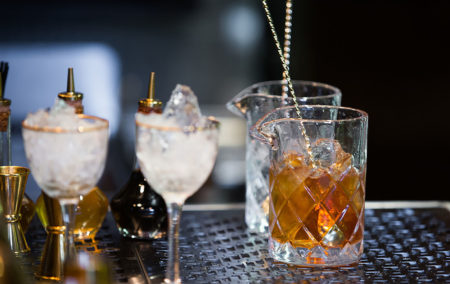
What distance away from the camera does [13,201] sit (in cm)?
116

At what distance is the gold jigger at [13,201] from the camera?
1.14 m

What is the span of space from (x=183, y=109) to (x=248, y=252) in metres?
0.32

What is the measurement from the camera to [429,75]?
2846mm

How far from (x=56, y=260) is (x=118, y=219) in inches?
7.5

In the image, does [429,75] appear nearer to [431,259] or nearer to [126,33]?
[126,33]

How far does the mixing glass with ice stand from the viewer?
3.11 feet

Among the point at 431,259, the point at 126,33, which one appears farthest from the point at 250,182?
the point at 126,33

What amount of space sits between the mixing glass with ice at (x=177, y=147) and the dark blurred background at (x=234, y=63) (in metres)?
1.81

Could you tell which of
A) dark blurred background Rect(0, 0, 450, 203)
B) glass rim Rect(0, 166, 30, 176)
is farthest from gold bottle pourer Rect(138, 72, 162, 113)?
dark blurred background Rect(0, 0, 450, 203)

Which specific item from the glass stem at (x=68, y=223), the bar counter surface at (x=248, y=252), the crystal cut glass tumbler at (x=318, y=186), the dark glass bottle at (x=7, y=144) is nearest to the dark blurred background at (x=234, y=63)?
the bar counter surface at (x=248, y=252)

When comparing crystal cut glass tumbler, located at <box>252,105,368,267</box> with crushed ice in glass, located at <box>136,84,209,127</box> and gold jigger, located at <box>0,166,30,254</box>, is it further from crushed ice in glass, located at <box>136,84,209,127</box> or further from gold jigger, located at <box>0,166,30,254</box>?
gold jigger, located at <box>0,166,30,254</box>

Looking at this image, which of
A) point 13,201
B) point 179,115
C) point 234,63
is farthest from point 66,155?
point 234,63

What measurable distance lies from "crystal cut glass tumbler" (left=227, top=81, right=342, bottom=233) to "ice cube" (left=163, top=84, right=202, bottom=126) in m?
0.32

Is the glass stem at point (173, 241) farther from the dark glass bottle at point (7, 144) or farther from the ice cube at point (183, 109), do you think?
the dark glass bottle at point (7, 144)
